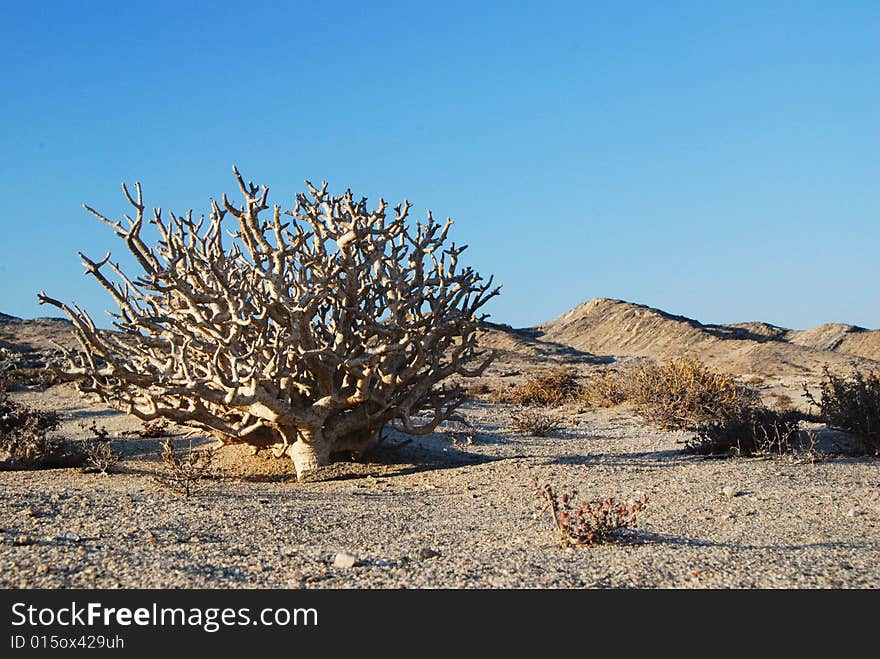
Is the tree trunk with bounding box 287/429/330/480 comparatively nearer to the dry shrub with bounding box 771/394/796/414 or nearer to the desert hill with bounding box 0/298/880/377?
the dry shrub with bounding box 771/394/796/414

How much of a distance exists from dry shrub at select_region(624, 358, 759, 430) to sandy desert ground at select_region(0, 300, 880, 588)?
87.7 inches

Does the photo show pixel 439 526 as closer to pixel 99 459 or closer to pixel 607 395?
pixel 99 459

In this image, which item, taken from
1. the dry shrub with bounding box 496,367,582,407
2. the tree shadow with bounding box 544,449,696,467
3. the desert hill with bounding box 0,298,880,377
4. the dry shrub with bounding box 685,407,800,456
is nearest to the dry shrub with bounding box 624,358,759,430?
the dry shrub with bounding box 685,407,800,456

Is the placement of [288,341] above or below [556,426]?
above

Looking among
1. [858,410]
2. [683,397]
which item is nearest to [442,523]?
[858,410]

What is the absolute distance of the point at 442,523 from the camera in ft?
19.8

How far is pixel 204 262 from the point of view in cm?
805

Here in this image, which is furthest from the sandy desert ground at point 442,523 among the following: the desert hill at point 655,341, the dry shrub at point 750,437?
the desert hill at point 655,341

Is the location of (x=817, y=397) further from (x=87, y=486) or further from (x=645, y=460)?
(x=87, y=486)

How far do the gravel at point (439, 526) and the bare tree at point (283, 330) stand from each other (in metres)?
0.66
